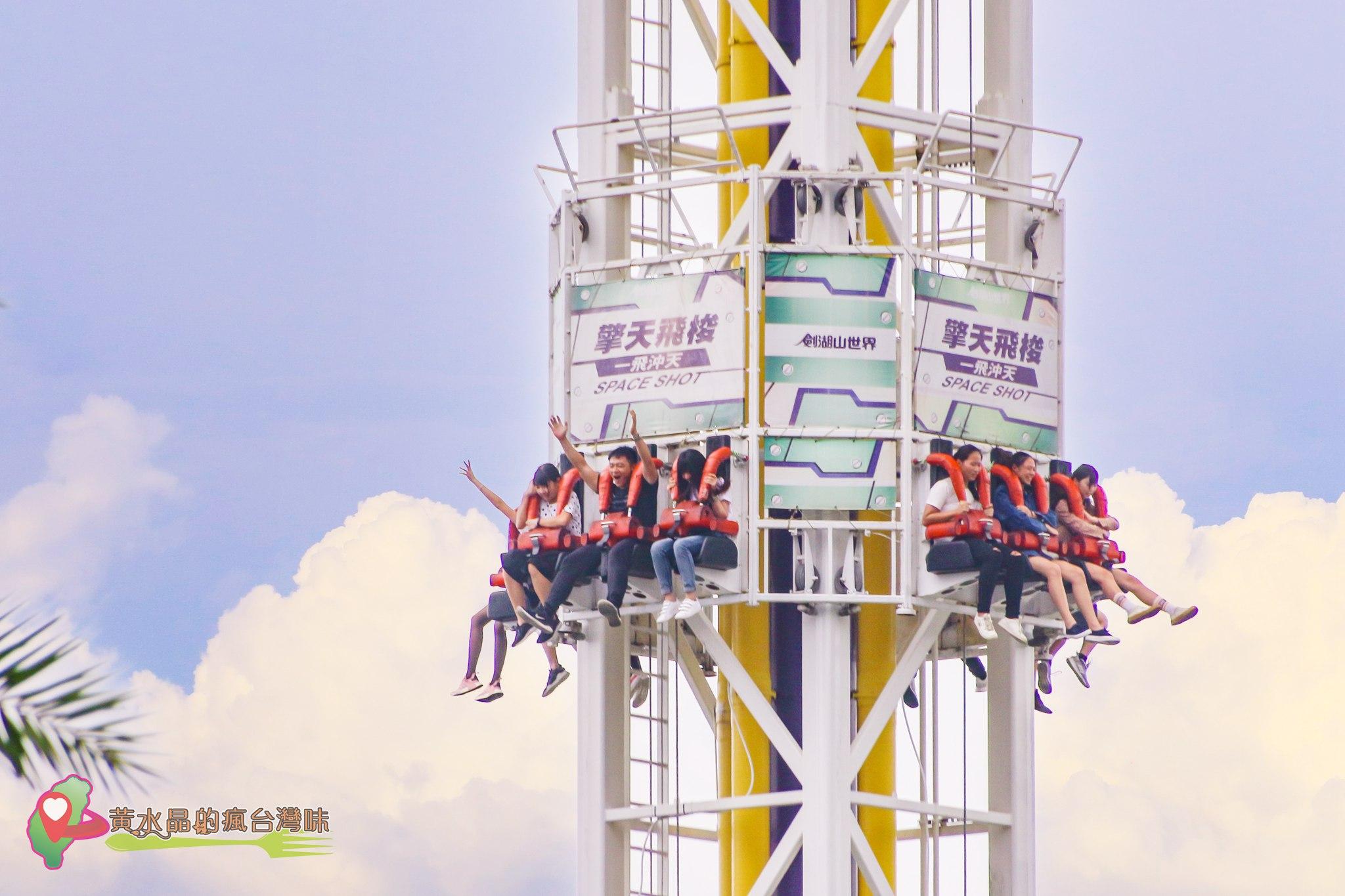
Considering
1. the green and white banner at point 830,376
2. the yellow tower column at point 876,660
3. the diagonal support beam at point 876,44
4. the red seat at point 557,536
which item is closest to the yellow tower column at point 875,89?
the yellow tower column at point 876,660

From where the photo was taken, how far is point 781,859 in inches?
1447

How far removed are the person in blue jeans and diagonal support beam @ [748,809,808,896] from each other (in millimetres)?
3559

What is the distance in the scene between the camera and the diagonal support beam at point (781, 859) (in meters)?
36.7

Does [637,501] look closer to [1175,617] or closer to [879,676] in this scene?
[879,676]

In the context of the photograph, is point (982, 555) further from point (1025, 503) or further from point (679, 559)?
point (679, 559)

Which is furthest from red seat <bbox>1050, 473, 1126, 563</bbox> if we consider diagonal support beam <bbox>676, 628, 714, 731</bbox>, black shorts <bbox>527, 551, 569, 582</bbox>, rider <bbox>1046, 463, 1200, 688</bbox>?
black shorts <bbox>527, 551, 569, 582</bbox>

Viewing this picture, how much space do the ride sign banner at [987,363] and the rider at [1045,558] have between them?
0.63m

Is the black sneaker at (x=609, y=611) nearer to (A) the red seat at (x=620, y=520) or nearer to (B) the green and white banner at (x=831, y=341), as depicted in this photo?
(A) the red seat at (x=620, y=520)

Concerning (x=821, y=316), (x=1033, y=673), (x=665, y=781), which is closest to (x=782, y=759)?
(x=665, y=781)

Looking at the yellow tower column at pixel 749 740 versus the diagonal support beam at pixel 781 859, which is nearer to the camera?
the diagonal support beam at pixel 781 859

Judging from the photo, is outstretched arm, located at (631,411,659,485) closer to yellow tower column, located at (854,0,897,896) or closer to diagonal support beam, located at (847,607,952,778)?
yellow tower column, located at (854,0,897,896)

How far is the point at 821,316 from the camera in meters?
36.9

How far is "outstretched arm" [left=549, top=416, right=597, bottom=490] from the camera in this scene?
121ft

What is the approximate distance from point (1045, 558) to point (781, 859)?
229 inches
